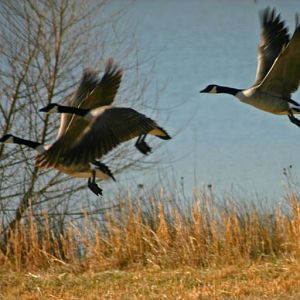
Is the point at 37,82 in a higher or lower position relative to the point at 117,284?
higher

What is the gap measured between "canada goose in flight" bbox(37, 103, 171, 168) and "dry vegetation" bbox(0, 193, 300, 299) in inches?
93.8

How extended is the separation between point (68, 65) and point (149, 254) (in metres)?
4.29

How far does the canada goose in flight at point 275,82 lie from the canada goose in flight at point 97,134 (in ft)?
3.92

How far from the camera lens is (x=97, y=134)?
659cm

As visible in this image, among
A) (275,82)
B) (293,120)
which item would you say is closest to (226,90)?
(275,82)

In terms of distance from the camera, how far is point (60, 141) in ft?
22.0

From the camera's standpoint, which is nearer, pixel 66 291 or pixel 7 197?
pixel 66 291

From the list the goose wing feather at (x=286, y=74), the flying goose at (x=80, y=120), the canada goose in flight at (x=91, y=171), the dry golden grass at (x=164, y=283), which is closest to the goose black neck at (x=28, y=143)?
the flying goose at (x=80, y=120)

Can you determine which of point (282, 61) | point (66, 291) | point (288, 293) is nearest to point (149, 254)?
point (66, 291)

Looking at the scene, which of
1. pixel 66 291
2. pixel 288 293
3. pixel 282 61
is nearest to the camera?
pixel 282 61

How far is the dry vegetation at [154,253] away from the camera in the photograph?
8945 mm

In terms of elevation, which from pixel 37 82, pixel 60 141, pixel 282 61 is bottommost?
pixel 60 141

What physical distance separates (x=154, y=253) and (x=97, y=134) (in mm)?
3862

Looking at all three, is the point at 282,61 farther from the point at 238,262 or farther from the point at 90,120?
the point at 238,262
